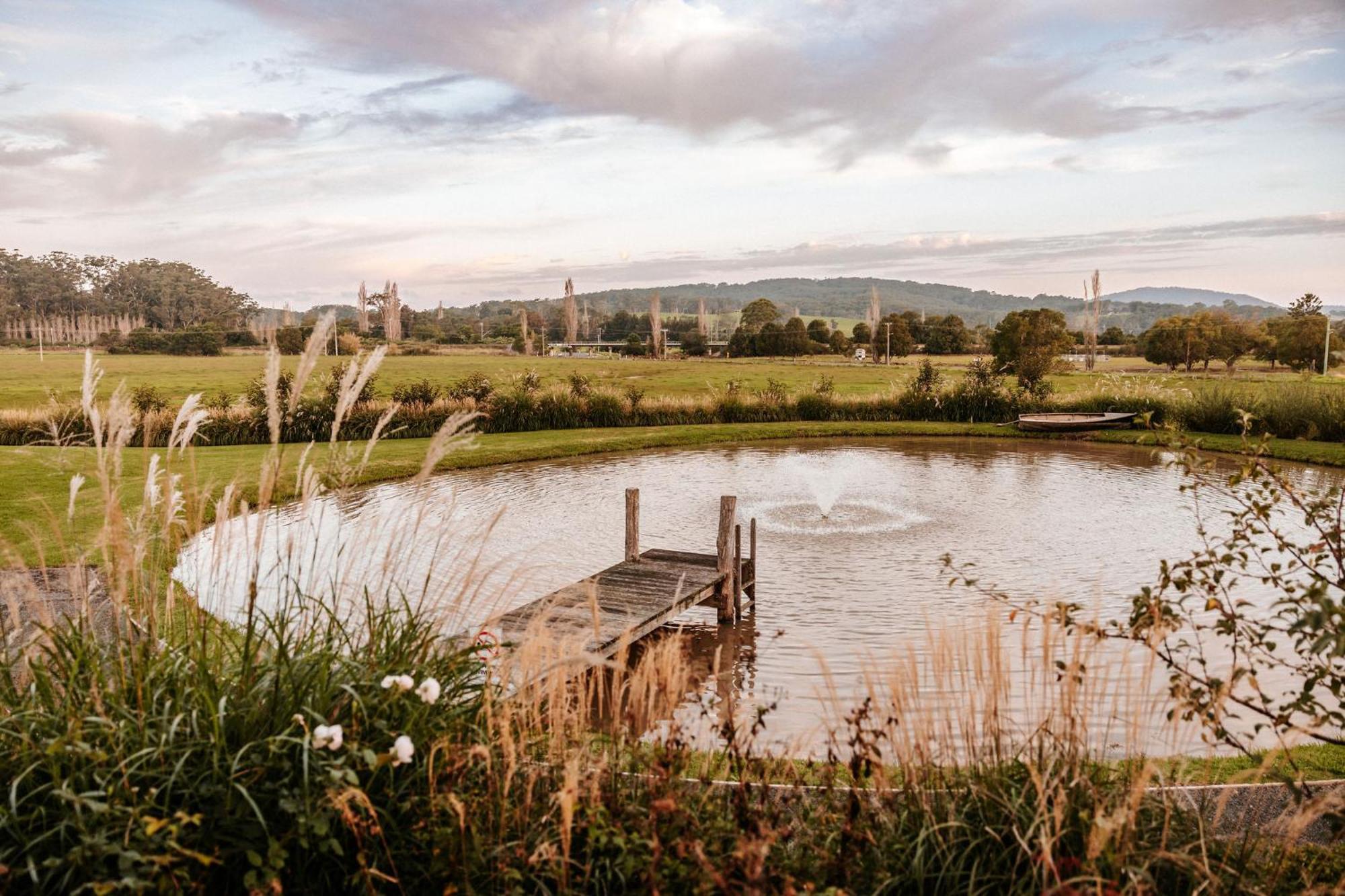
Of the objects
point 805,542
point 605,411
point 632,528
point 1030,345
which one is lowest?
point 805,542

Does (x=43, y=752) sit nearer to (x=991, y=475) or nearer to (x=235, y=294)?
(x=991, y=475)

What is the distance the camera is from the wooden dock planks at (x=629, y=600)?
6.70 meters

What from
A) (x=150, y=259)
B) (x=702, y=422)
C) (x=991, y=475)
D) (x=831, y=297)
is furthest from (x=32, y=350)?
(x=831, y=297)

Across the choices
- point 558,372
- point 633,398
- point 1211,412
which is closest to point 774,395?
point 633,398

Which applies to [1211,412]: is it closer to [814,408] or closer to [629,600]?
[814,408]

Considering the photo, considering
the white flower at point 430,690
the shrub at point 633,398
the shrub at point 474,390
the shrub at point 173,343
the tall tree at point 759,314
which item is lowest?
the white flower at point 430,690

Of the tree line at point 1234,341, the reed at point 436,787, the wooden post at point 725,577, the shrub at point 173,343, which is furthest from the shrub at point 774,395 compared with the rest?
the shrub at point 173,343

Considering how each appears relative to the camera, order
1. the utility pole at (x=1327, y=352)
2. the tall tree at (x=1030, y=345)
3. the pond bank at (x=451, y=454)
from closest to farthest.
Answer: the pond bank at (x=451, y=454) → the tall tree at (x=1030, y=345) → the utility pole at (x=1327, y=352)

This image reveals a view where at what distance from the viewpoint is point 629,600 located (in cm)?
786

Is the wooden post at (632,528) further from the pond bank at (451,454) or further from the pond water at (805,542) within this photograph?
the pond bank at (451,454)

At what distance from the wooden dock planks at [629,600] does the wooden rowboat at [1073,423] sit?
1484 centimetres

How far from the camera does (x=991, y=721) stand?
3359 mm

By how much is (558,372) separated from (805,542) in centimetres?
3090

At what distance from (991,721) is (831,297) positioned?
140 metres
